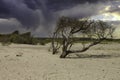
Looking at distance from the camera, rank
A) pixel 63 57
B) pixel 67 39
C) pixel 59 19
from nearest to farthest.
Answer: pixel 63 57 < pixel 67 39 < pixel 59 19

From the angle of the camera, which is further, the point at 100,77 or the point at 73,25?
the point at 73,25

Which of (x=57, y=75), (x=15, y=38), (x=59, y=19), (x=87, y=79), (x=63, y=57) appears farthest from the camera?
(x=15, y=38)

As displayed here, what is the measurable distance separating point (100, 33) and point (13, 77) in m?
16.5

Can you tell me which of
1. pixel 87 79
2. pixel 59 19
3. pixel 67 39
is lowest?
pixel 87 79

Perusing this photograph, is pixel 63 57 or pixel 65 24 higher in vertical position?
pixel 65 24

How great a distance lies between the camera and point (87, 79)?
12148 millimetres

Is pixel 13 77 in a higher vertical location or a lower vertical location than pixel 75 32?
lower

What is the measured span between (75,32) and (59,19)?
103 inches

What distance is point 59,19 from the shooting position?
28.8 m

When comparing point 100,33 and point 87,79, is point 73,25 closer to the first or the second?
point 100,33

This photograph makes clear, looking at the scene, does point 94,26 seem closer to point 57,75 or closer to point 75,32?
point 75,32

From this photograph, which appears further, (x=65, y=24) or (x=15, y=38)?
(x=15, y=38)

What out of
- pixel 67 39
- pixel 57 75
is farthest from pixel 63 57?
pixel 57 75

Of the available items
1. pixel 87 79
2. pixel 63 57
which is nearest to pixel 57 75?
pixel 87 79
